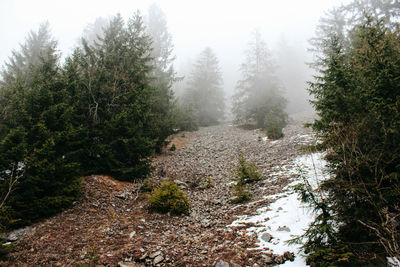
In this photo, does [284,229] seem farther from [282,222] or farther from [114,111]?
[114,111]

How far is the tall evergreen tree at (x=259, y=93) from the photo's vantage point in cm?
2359

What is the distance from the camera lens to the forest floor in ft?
15.6

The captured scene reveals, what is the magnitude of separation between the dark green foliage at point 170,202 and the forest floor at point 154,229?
251mm

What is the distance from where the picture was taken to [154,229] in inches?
252

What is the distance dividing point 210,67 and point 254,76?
8079 millimetres

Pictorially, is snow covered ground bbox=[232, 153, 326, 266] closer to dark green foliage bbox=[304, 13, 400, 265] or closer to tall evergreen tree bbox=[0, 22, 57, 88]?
dark green foliage bbox=[304, 13, 400, 265]

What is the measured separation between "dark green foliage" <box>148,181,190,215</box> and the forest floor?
251 millimetres

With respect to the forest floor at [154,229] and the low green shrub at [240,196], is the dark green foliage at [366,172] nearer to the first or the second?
the forest floor at [154,229]

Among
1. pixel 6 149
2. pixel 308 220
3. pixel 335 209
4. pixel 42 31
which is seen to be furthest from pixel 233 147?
pixel 42 31

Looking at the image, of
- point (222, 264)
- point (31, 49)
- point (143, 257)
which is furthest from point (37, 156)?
point (31, 49)

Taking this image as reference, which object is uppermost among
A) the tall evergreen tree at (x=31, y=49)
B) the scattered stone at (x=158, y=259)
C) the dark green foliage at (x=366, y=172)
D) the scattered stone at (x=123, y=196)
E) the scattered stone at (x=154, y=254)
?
the tall evergreen tree at (x=31, y=49)

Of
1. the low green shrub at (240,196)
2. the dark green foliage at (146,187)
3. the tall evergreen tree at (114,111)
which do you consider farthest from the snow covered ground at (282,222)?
the tall evergreen tree at (114,111)

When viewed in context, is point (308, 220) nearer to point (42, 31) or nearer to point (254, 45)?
point (254, 45)

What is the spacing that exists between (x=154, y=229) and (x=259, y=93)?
23.1m
